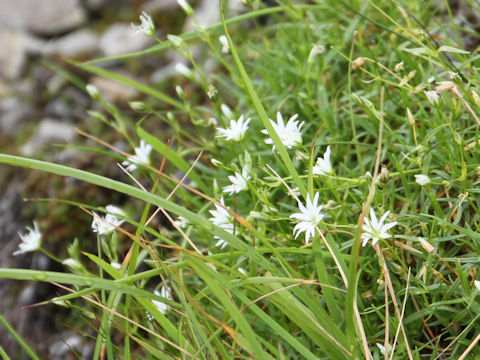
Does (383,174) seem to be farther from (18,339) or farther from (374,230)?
(18,339)

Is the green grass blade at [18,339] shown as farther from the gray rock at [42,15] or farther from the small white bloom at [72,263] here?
the gray rock at [42,15]

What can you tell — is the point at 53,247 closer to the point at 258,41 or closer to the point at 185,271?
the point at 185,271

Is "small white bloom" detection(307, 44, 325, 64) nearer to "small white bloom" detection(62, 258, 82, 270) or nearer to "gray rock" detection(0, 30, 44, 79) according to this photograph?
"small white bloom" detection(62, 258, 82, 270)

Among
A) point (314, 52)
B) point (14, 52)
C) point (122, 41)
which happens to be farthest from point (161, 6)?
point (314, 52)

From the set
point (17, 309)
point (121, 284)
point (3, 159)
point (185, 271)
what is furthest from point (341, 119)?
point (17, 309)

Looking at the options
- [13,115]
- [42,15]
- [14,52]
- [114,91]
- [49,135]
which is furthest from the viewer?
[42,15]

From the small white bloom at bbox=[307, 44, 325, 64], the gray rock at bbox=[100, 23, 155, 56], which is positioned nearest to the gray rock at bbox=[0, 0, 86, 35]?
the gray rock at bbox=[100, 23, 155, 56]
